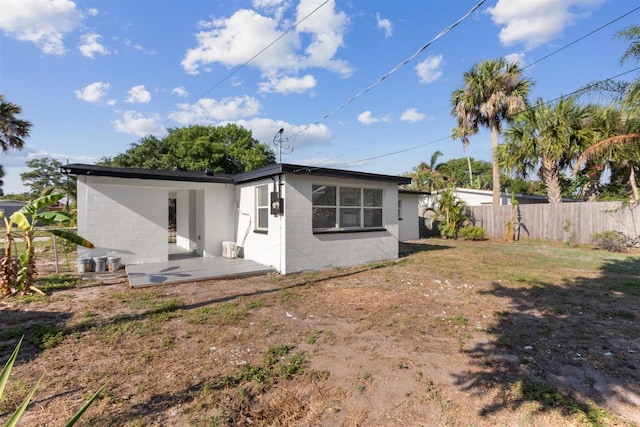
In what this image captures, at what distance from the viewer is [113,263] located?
8.40 meters

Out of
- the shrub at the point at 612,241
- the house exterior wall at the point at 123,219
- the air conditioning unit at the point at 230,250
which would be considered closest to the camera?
the house exterior wall at the point at 123,219

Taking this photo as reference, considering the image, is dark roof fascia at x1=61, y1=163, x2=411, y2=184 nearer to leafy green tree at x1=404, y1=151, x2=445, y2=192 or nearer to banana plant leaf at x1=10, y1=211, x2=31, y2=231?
banana plant leaf at x1=10, y1=211, x2=31, y2=231

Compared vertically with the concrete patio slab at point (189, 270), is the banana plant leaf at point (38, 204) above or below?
above

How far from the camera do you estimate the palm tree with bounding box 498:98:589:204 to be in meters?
14.0

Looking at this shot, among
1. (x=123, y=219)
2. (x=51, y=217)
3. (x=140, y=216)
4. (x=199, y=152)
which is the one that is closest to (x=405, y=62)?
(x=51, y=217)

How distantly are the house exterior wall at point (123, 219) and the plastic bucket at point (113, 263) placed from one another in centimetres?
23

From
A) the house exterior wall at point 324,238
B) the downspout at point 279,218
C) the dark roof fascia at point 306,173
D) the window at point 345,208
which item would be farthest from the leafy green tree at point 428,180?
the downspout at point 279,218

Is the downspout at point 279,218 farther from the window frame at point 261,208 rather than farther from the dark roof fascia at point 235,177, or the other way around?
the window frame at point 261,208

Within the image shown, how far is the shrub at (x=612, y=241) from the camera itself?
11984mm

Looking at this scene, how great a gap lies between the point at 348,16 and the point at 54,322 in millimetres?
8021

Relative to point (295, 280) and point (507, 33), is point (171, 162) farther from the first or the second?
point (507, 33)

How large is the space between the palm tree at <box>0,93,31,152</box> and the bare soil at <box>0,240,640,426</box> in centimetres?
1185

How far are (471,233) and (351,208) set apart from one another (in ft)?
30.8

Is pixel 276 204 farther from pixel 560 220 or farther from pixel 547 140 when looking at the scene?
pixel 560 220
